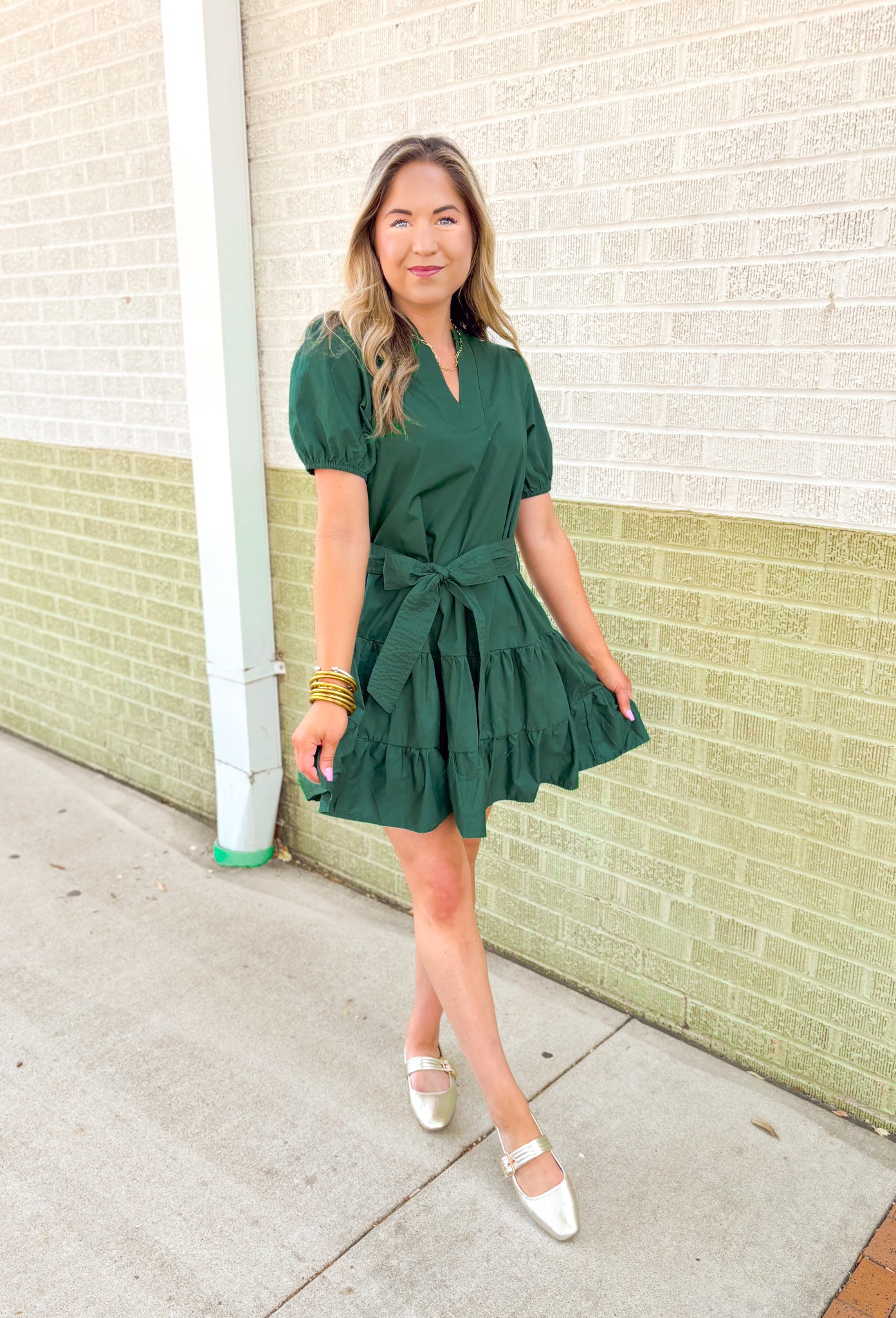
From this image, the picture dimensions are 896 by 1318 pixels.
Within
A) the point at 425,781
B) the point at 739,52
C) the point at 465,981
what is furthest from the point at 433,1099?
the point at 739,52

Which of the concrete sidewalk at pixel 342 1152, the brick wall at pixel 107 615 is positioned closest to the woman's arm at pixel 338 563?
the concrete sidewalk at pixel 342 1152

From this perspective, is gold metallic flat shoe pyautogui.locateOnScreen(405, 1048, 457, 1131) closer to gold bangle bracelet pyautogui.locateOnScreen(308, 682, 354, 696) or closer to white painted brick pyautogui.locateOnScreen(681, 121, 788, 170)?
gold bangle bracelet pyautogui.locateOnScreen(308, 682, 354, 696)

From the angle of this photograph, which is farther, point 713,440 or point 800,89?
point 713,440

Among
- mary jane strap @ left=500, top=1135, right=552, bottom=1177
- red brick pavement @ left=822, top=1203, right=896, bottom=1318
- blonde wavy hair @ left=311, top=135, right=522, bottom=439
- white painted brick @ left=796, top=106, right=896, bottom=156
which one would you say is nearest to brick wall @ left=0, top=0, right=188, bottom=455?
blonde wavy hair @ left=311, top=135, right=522, bottom=439

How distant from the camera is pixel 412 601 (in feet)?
6.61

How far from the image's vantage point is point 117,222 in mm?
3666

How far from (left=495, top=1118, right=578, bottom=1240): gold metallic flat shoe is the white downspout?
1.70 metres

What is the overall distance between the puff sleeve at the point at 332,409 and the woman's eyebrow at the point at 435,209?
234mm

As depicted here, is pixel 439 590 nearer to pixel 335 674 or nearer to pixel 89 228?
pixel 335 674

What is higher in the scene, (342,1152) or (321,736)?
(321,736)

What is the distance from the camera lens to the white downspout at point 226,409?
10.1ft

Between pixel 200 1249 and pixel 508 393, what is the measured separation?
68.2 inches

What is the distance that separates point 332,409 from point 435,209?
402mm

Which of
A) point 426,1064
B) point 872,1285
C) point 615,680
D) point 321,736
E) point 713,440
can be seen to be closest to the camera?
point 321,736
